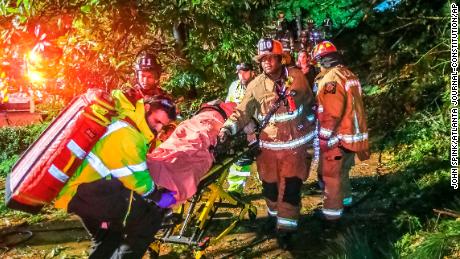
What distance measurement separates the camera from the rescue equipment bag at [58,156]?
104 inches

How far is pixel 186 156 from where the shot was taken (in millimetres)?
3496

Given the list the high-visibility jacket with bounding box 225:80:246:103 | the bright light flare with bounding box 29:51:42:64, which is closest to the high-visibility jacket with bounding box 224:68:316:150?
the high-visibility jacket with bounding box 225:80:246:103

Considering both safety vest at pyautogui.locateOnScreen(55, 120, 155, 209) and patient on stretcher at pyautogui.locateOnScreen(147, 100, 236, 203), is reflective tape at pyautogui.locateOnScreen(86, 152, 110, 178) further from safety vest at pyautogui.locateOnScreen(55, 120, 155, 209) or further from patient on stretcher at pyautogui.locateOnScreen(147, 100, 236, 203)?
patient on stretcher at pyautogui.locateOnScreen(147, 100, 236, 203)

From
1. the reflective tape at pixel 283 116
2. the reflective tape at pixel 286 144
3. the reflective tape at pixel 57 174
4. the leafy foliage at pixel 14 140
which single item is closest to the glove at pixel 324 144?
the reflective tape at pixel 286 144

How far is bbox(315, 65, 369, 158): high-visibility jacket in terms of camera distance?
4.60m

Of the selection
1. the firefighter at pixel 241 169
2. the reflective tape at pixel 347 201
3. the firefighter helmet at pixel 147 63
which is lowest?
Answer: the reflective tape at pixel 347 201

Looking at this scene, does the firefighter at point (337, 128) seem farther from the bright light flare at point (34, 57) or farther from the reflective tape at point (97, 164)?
the bright light flare at point (34, 57)

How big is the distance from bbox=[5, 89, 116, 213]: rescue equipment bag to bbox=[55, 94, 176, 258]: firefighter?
0.48 feet

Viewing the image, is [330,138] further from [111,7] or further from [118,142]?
[111,7]

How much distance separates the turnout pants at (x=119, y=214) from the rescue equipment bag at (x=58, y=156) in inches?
14.4

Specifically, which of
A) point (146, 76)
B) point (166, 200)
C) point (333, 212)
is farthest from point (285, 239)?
point (146, 76)

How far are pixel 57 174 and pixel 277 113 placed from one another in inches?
93.9

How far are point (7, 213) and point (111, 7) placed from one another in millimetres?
3520

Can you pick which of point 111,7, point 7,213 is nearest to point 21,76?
point 111,7
